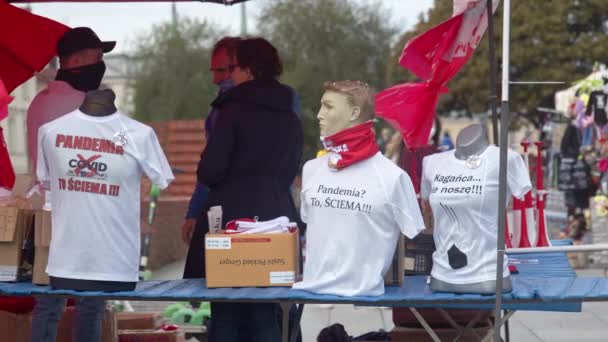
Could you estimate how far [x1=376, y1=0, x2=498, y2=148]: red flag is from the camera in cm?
658

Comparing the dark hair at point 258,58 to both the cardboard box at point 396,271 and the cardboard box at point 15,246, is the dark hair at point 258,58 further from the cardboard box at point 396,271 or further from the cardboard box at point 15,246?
the cardboard box at point 15,246

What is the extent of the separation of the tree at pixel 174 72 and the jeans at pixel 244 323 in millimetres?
24699

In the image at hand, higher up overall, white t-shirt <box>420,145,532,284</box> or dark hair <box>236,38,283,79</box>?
dark hair <box>236,38,283,79</box>

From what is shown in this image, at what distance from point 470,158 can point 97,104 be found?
5.97 ft

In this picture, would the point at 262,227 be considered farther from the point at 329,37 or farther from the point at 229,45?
the point at 329,37

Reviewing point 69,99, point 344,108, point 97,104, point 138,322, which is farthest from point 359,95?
point 138,322

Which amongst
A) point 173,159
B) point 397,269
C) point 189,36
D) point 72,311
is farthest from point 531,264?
point 189,36

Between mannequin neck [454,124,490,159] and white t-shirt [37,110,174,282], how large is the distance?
141 centimetres

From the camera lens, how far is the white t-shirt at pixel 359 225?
18.9ft

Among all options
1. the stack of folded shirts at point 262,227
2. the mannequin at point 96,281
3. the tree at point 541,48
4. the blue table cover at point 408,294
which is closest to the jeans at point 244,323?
the blue table cover at point 408,294

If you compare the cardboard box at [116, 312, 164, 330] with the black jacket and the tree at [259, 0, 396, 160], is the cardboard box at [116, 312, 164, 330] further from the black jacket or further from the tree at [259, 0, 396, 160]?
the tree at [259, 0, 396, 160]

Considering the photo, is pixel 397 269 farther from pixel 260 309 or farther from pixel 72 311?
pixel 72 311

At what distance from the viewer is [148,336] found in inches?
291

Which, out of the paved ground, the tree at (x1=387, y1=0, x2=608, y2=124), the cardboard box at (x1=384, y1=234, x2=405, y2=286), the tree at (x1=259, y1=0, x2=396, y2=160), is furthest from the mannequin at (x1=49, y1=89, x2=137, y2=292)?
the tree at (x1=387, y1=0, x2=608, y2=124)
